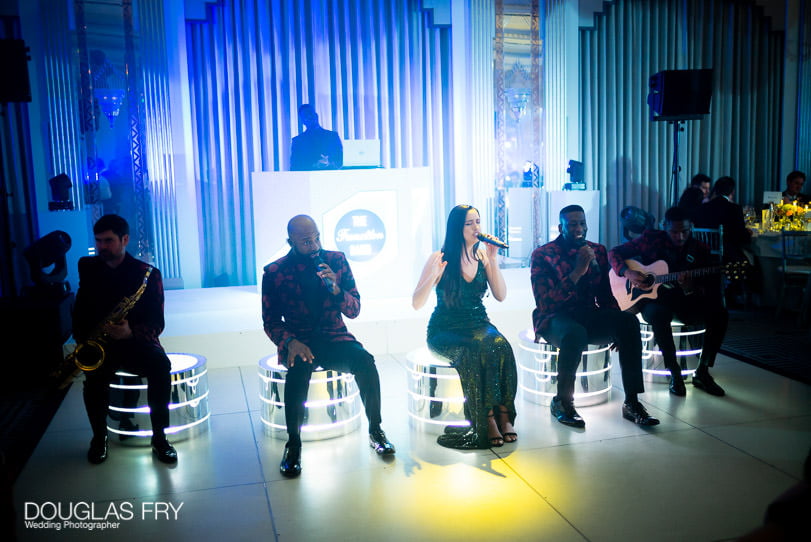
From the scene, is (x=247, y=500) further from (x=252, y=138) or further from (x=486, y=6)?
(x=486, y=6)

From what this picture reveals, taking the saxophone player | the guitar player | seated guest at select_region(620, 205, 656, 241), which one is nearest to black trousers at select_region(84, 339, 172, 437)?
the saxophone player

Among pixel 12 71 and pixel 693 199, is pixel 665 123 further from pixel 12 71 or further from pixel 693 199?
pixel 12 71

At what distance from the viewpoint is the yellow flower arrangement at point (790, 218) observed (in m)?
6.29

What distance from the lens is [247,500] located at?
2.79 meters

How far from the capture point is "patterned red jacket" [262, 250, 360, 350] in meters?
3.33

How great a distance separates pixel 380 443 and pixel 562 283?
1.28 metres

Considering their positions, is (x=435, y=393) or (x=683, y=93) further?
(x=683, y=93)

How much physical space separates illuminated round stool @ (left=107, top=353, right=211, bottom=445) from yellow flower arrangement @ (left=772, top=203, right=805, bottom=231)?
17.6 ft

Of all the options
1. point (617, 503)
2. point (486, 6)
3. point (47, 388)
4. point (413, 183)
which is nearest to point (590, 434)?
point (617, 503)

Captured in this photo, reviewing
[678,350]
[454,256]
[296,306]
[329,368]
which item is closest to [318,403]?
[329,368]

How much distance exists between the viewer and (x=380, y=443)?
10.6 feet

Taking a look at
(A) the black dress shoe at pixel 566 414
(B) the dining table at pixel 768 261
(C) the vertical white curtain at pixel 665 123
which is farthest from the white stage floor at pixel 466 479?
(C) the vertical white curtain at pixel 665 123

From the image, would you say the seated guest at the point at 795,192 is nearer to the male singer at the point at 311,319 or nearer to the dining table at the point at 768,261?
the dining table at the point at 768,261

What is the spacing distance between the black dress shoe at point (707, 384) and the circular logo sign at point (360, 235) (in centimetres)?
251
